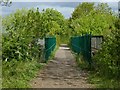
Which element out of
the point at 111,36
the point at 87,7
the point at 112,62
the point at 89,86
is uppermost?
the point at 87,7

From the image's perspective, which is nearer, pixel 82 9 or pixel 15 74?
pixel 15 74

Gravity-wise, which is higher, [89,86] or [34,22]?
[34,22]

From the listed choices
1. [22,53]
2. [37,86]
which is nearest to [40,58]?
[22,53]

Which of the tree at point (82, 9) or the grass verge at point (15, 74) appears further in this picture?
the tree at point (82, 9)

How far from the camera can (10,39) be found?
11.9 meters

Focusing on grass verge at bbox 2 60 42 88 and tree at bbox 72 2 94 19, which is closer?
grass verge at bbox 2 60 42 88

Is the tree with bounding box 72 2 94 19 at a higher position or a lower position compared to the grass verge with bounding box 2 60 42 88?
higher

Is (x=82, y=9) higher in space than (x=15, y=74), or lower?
higher

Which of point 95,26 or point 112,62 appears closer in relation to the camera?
point 112,62

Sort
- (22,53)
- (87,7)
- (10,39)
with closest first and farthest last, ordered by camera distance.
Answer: (10,39), (22,53), (87,7)

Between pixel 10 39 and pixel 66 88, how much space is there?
110 inches

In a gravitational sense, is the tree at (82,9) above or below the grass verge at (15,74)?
above

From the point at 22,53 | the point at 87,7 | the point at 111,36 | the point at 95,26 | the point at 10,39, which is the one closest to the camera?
the point at 111,36

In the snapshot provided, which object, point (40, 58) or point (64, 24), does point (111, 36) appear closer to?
point (40, 58)
